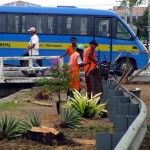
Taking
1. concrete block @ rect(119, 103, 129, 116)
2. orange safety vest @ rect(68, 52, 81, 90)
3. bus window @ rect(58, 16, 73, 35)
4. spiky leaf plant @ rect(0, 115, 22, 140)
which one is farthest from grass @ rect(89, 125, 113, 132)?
bus window @ rect(58, 16, 73, 35)

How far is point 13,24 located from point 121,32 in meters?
4.82

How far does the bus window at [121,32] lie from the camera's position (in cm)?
2888

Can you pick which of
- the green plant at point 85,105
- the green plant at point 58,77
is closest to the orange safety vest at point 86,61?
the green plant at point 58,77

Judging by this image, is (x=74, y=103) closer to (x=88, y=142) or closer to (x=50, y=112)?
(x=50, y=112)

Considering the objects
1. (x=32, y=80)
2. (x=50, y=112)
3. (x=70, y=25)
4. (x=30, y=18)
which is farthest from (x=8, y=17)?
(x=50, y=112)

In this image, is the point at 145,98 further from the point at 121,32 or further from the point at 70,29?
the point at 70,29

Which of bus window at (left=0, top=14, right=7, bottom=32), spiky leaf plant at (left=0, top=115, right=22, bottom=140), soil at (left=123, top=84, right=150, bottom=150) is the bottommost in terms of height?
soil at (left=123, top=84, right=150, bottom=150)

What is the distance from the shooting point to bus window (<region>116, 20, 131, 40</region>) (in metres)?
28.9

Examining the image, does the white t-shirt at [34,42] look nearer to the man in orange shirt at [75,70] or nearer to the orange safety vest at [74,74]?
the man in orange shirt at [75,70]

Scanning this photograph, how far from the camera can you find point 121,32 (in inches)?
1139

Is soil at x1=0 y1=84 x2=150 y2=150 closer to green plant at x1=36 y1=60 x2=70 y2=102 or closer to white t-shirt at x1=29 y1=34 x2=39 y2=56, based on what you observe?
green plant at x1=36 y1=60 x2=70 y2=102

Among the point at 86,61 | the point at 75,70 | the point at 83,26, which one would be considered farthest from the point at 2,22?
the point at 75,70

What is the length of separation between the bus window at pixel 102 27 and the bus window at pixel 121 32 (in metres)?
0.46

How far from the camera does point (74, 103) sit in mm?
13023
